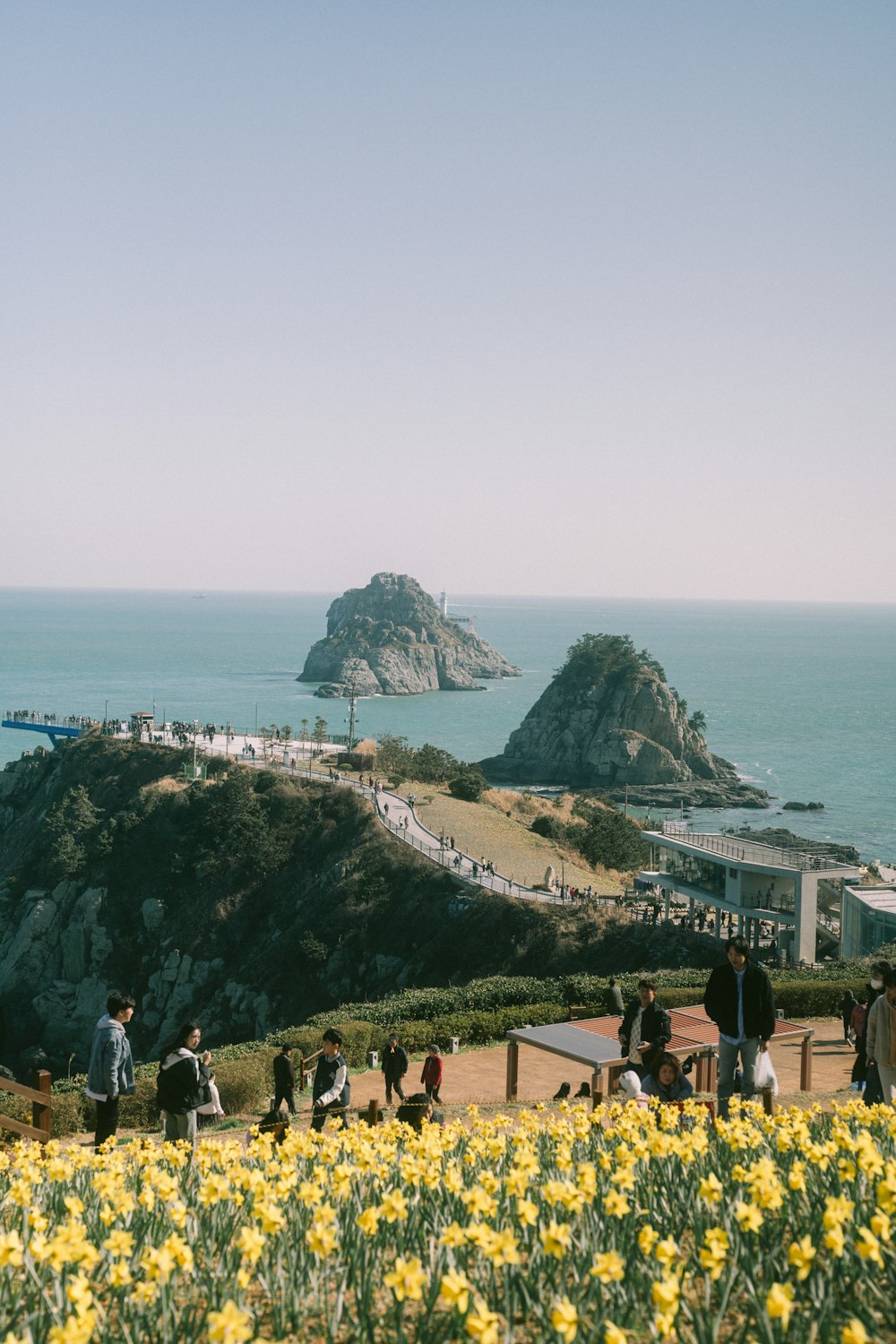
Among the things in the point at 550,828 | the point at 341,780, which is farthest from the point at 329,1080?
the point at 341,780

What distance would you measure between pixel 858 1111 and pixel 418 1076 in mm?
15639

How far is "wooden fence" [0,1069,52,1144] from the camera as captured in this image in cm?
963

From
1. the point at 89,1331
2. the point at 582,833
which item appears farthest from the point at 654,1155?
the point at 582,833

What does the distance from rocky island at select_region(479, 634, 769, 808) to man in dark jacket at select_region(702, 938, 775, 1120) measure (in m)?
99.2

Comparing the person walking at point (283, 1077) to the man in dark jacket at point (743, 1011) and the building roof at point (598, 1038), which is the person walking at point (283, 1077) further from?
the man in dark jacket at point (743, 1011)

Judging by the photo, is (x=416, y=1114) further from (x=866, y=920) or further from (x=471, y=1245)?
(x=866, y=920)

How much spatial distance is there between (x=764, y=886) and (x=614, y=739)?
80.3m

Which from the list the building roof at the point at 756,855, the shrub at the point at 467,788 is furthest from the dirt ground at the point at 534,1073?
the shrub at the point at 467,788

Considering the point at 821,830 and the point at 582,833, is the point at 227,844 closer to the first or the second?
the point at 582,833

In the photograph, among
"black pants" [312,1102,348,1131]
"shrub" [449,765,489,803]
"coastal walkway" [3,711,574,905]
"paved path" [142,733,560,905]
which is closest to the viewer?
"black pants" [312,1102,348,1131]

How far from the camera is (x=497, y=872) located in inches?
1923

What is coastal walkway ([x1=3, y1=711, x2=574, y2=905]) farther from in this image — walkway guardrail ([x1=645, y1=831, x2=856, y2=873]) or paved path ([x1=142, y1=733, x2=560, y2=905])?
walkway guardrail ([x1=645, y1=831, x2=856, y2=873])

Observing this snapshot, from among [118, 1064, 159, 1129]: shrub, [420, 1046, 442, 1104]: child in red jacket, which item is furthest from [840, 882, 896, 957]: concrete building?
[118, 1064, 159, 1129]: shrub

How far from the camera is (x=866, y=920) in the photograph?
31.3 meters
